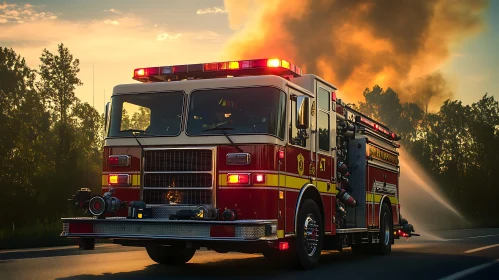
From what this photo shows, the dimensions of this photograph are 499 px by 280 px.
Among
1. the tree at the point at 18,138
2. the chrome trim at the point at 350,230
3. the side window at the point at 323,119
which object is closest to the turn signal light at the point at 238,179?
the side window at the point at 323,119

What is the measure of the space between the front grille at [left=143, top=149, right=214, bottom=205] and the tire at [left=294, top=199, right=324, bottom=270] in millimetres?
1575

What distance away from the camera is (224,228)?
9141 millimetres

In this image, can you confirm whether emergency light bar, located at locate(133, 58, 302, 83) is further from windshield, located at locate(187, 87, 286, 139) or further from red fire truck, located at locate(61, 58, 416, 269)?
windshield, located at locate(187, 87, 286, 139)

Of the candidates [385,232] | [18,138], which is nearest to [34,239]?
[385,232]

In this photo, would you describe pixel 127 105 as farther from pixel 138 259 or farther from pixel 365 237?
pixel 365 237

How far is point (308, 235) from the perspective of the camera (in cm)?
1081

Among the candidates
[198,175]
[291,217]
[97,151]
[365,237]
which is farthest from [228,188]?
[97,151]

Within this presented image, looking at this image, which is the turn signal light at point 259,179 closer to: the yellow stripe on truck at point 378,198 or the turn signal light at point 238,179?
the turn signal light at point 238,179

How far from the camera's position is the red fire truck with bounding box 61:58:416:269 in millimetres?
9570

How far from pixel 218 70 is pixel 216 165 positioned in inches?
66.2

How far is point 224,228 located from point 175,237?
0.66m

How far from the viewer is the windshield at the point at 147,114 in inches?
408

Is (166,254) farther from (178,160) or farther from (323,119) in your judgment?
(323,119)

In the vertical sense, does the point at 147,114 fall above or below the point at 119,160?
above
